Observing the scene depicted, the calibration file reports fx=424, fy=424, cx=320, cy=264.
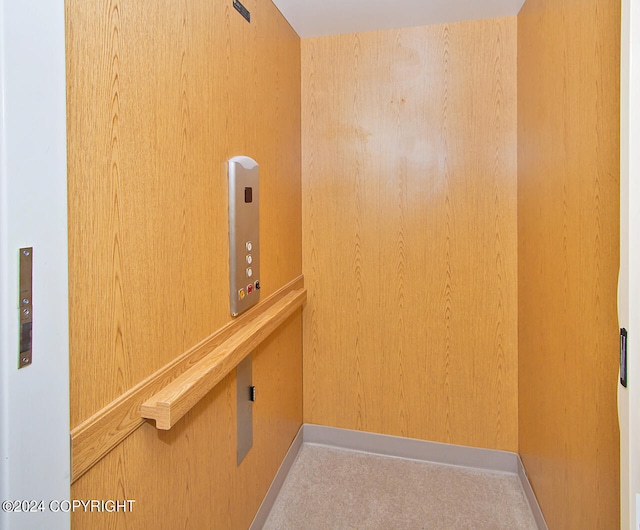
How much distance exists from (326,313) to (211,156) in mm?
1421

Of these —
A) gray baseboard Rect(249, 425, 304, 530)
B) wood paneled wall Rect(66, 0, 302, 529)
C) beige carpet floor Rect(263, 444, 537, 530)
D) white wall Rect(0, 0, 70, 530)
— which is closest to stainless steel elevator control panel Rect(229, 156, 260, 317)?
wood paneled wall Rect(66, 0, 302, 529)

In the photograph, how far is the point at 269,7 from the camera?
2047 millimetres

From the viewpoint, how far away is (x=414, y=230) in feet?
8.15

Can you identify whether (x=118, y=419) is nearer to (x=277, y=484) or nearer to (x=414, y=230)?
(x=277, y=484)

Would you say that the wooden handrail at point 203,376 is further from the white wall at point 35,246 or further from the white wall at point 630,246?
the white wall at point 630,246

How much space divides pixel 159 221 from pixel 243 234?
1.77 feet

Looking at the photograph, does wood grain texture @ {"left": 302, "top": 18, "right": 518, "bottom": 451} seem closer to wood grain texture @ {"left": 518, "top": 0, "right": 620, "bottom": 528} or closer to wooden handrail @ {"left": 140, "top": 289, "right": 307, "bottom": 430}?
wood grain texture @ {"left": 518, "top": 0, "right": 620, "bottom": 528}

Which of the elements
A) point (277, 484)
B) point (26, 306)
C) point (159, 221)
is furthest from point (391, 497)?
point (26, 306)

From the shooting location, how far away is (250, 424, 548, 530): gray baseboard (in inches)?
94.0

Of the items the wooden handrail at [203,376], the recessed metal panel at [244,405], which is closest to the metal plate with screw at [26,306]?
the wooden handrail at [203,376]

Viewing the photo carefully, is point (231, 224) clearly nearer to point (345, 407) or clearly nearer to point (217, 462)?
point (217, 462)

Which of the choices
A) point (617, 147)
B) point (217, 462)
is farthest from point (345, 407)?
point (617, 147)

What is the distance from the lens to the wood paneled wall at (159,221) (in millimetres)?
932

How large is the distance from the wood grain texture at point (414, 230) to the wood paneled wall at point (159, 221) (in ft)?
2.23
